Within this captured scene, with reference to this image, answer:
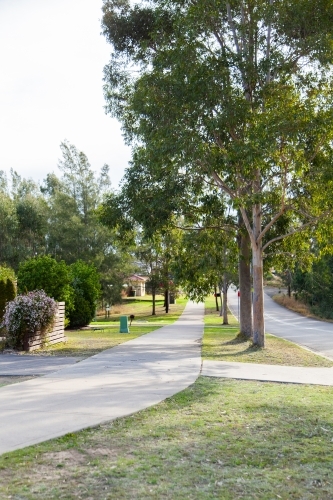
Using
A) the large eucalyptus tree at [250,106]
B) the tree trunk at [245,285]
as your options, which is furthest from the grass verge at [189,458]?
the tree trunk at [245,285]

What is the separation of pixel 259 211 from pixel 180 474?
1235 centimetres

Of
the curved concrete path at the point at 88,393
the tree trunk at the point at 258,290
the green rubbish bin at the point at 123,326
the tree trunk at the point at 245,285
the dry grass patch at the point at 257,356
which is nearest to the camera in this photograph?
the curved concrete path at the point at 88,393

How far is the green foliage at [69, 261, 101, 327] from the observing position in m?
30.5

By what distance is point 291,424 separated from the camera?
6.68 m

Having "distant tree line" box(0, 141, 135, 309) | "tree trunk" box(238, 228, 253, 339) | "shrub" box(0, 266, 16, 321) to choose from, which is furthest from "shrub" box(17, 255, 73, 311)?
"distant tree line" box(0, 141, 135, 309)

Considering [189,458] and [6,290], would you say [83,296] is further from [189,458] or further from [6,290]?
[189,458]

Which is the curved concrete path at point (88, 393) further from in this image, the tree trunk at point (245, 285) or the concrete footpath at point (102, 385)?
the tree trunk at point (245, 285)

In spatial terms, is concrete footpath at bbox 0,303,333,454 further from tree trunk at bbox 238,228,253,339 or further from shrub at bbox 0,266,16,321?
tree trunk at bbox 238,228,253,339

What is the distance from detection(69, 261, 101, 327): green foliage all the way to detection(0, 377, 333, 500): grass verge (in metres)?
23.3

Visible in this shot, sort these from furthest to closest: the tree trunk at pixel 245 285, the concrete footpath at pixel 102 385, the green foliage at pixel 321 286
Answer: the green foliage at pixel 321 286 < the tree trunk at pixel 245 285 < the concrete footpath at pixel 102 385

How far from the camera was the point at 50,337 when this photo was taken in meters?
17.0

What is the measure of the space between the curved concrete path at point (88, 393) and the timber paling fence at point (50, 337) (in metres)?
2.40

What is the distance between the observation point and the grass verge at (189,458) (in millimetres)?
4434

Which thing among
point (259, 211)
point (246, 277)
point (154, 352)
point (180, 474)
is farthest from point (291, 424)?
point (246, 277)
